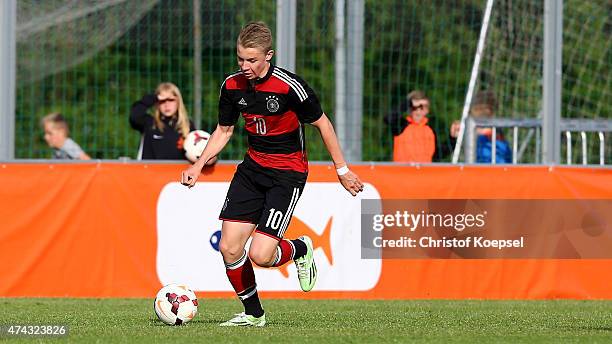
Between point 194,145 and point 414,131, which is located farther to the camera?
point 414,131

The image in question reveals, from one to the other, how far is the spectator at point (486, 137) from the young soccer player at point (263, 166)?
463 cm

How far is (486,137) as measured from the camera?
13789mm

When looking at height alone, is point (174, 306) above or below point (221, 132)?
below

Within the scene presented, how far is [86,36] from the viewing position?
44.0 ft

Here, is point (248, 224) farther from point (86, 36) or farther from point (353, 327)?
point (86, 36)

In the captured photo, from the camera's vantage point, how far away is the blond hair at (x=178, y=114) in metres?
12.9

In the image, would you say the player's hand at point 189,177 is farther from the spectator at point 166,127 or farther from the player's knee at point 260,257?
the spectator at point 166,127

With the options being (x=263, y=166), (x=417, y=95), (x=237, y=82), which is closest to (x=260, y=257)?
(x=263, y=166)

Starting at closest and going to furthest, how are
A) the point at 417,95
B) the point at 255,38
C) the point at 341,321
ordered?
the point at 255,38 < the point at 341,321 < the point at 417,95

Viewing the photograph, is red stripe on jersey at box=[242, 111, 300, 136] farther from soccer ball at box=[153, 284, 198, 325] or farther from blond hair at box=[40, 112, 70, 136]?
blond hair at box=[40, 112, 70, 136]

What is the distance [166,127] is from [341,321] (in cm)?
390

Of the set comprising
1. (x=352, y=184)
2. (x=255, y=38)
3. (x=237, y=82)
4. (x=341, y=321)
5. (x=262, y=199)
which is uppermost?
(x=255, y=38)

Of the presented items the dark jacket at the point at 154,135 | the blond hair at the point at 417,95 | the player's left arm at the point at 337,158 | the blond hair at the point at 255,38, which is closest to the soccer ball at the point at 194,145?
the dark jacket at the point at 154,135

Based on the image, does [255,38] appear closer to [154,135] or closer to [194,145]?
[194,145]
